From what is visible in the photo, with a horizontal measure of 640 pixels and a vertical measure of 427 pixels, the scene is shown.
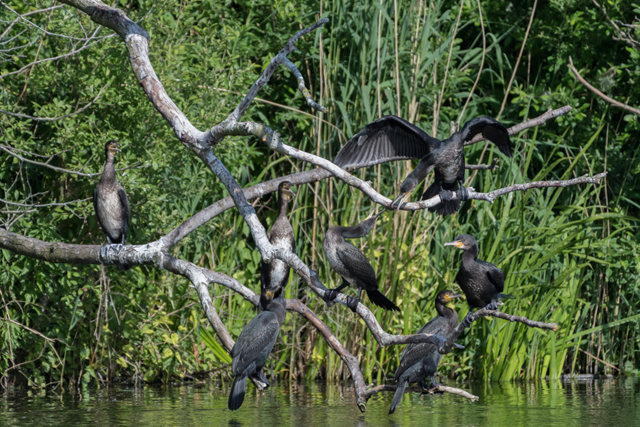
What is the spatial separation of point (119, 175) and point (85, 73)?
0.92 metres

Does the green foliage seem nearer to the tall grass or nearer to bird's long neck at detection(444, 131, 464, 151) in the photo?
the tall grass

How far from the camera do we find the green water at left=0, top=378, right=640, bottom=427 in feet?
15.9

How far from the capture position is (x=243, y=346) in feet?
14.3

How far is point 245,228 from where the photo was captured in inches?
284

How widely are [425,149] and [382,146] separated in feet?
0.91

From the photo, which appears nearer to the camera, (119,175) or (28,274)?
(119,175)

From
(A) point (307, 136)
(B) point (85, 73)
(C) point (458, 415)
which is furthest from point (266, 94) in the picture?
(C) point (458, 415)

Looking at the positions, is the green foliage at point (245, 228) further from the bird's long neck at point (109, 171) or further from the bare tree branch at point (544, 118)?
the bare tree branch at point (544, 118)

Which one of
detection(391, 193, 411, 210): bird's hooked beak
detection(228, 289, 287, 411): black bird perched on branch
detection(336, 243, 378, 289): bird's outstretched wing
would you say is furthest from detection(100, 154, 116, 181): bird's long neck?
detection(391, 193, 411, 210): bird's hooked beak

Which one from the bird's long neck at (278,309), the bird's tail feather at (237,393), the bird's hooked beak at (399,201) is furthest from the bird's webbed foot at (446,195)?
the bird's tail feather at (237,393)

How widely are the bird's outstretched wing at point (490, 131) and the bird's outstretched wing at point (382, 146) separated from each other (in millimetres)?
273

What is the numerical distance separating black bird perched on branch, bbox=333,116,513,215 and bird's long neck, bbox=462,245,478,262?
437 mm

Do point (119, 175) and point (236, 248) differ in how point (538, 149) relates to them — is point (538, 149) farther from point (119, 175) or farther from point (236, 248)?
point (119, 175)

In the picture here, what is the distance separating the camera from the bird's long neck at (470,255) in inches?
189
